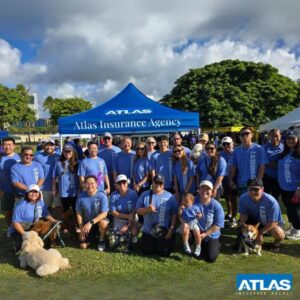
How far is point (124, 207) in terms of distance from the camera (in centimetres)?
548

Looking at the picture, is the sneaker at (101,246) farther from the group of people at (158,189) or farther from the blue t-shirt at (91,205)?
the blue t-shirt at (91,205)

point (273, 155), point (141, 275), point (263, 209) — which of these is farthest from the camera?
point (273, 155)

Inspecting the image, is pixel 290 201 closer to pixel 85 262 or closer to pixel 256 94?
pixel 85 262

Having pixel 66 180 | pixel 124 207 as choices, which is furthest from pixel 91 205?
pixel 66 180

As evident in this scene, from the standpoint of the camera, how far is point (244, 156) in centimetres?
566

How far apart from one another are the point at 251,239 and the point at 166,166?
1713mm

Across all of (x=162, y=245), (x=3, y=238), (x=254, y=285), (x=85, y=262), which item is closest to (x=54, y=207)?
(x=3, y=238)

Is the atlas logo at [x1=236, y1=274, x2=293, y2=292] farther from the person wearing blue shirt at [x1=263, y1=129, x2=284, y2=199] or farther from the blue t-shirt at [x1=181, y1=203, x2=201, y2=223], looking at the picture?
the person wearing blue shirt at [x1=263, y1=129, x2=284, y2=199]

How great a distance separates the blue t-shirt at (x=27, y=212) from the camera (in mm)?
5117

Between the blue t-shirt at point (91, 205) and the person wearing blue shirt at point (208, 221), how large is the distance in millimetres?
1462

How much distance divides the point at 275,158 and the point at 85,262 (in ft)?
11.4

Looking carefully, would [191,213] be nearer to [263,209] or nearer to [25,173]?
[263,209]

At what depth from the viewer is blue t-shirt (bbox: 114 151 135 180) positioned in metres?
6.17

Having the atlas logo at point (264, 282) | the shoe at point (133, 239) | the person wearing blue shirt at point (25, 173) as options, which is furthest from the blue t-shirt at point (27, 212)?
the atlas logo at point (264, 282)
